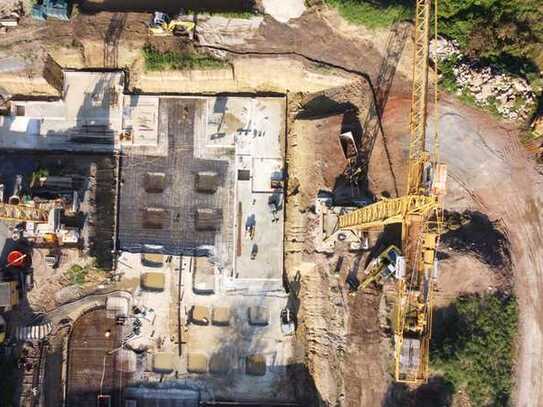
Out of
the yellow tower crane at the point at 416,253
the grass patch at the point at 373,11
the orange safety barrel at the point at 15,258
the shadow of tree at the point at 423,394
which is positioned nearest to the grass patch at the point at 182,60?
the grass patch at the point at 373,11

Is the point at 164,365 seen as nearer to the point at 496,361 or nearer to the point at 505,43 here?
the point at 496,361

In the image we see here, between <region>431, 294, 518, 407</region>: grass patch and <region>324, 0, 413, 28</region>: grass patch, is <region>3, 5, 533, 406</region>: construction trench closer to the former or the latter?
<region>324, 0, 413, 28</region>: grass patch

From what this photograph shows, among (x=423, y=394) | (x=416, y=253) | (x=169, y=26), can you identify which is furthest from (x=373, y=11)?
(x=423, y=394)

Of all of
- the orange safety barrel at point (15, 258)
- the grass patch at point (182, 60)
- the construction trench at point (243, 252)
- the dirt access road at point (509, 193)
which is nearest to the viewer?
the dirt access road at point (509, 193)

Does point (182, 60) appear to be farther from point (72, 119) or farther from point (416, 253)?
point (416, 253)

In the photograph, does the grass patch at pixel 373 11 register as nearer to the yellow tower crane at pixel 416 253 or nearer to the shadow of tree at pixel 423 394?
the yellow tower crane at pixel 416 253

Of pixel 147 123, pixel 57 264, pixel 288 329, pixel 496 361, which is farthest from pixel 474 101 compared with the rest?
pixel 57 264

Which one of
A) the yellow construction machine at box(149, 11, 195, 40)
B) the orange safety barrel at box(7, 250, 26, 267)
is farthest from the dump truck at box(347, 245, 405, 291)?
the orange safety barrel at box(7, 250, 26, 267)
